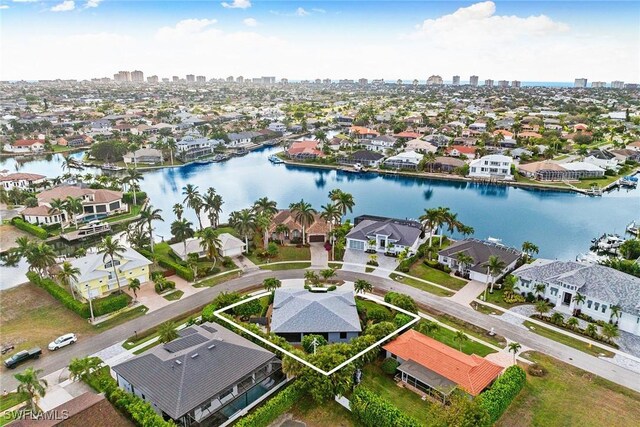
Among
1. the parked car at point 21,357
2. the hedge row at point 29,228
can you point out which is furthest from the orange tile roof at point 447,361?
the hedge row at point 29,228

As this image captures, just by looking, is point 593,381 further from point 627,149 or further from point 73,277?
point 627,149

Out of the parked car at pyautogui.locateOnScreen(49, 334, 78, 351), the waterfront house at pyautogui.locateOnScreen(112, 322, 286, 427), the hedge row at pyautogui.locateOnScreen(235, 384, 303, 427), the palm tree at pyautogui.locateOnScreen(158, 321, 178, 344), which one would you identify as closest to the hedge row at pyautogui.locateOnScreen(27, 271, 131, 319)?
the parked car at pyautogui.locateOnScreen(49, 334, 78, 351)

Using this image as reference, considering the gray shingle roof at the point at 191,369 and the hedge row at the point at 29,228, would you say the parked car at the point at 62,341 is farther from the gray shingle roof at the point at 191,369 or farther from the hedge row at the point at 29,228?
the hedge row at the point at 29,228

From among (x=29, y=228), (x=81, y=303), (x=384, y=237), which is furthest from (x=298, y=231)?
(x=29, y=228)

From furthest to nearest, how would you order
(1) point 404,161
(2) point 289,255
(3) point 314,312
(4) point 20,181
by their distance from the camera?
1. (1) point 404,161
2. (4) point 20,181
3. (2) point 289,255
4. (3) point 314,312

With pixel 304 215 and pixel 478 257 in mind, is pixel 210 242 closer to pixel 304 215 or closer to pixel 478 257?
pixel 304 215

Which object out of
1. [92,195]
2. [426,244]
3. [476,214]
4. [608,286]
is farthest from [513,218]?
[92,195]
